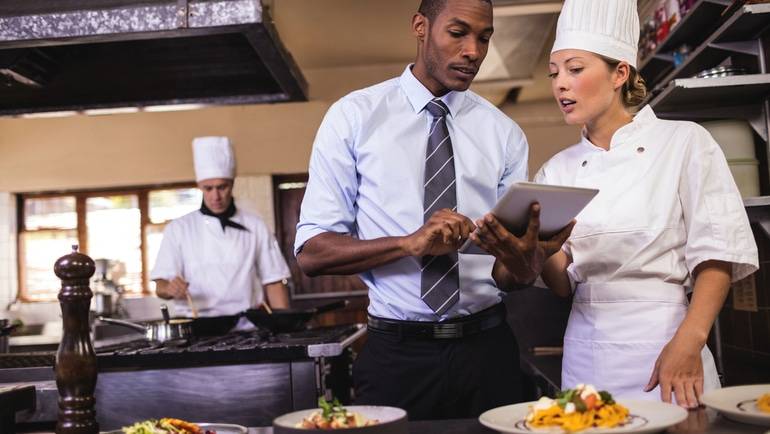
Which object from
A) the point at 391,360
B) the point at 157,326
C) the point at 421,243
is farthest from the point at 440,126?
the point at 157,326

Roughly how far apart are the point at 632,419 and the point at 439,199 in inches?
34.7

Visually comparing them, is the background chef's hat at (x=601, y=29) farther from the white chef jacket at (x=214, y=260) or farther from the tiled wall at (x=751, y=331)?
the white chef jacket at (x=214, y=260)

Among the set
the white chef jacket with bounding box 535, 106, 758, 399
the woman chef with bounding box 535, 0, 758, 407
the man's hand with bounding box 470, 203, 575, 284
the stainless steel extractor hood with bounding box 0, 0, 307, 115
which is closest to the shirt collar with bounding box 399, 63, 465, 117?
the woman chef with bounding box 535, 0, 758, 407

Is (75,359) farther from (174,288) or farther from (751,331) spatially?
(751,331)

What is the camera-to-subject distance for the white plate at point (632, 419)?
41.6 inches

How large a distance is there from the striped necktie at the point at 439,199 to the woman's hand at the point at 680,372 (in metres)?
0.48

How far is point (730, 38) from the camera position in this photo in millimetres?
3070

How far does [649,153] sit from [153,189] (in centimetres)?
740

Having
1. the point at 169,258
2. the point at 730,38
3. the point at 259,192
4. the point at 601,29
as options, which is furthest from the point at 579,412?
the point at 259,192

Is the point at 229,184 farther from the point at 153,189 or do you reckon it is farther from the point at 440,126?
the point at 153,189

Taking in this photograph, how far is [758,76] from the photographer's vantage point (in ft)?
9.09

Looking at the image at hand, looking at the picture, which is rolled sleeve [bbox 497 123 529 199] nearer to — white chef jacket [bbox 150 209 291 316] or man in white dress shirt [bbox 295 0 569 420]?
man in white dress shirt [bbox 295 0 569 420]

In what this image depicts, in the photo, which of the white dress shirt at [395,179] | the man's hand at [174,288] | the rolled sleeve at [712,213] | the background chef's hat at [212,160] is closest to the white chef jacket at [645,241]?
the rolled sleeve at [712,213]

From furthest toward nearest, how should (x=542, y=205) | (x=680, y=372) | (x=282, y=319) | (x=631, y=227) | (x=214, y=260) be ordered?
(x=214, y=260) < (x=282, y=319) < (x=631, y=227) < (x=680, y=372) < (x=542, y=205)
